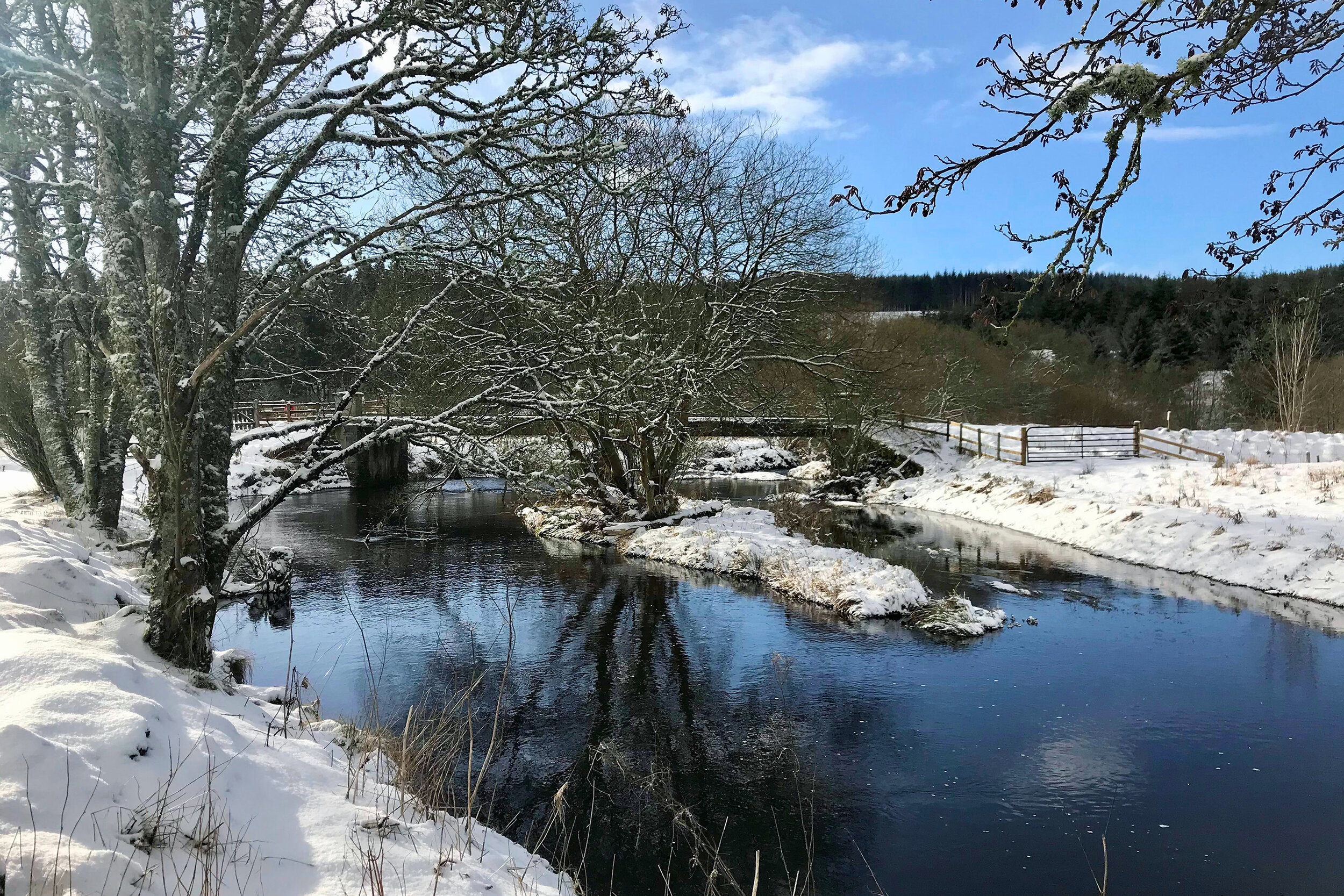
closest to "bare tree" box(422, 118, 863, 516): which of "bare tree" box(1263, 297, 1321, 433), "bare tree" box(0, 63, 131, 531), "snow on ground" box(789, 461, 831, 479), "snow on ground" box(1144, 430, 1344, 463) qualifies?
"bare tree" box(0, 63, 131, 531)

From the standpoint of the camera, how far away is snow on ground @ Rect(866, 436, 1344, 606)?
13.2 m

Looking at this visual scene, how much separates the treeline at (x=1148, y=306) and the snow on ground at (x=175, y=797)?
151 inches

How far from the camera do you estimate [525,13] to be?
600 cm

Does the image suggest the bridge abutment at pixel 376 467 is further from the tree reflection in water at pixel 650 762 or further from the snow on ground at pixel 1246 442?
the tree reflection in water at pixel 650 762

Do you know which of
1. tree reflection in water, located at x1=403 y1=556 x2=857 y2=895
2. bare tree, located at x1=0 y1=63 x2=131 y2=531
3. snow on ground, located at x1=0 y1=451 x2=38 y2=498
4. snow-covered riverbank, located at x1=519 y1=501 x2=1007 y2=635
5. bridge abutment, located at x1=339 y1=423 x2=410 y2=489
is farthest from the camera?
bridge abutment, located at x1=339 y1=423 x2=410 y2=489

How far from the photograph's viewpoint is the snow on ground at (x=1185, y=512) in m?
13.2

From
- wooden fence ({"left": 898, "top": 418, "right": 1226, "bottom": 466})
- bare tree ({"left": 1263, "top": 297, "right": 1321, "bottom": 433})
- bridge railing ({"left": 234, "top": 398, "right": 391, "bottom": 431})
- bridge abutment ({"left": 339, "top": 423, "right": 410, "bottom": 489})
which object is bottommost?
bridge abutment ({"left": 339, "top": 423, "right": 410, "bottom": 489})

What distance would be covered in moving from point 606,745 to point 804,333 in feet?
46.4

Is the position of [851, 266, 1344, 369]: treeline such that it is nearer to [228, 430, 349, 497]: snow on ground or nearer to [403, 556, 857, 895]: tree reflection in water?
[403, 556, 857, 895]: tree reflection in water

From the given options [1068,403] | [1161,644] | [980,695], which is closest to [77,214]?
[980,695]

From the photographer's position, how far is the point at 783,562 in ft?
46.4

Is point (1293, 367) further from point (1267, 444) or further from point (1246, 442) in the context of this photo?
point (1267, 444)

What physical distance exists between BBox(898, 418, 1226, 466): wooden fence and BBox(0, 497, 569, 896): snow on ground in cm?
2297

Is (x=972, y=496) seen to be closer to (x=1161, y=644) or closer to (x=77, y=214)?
(x=1161, y=644)
